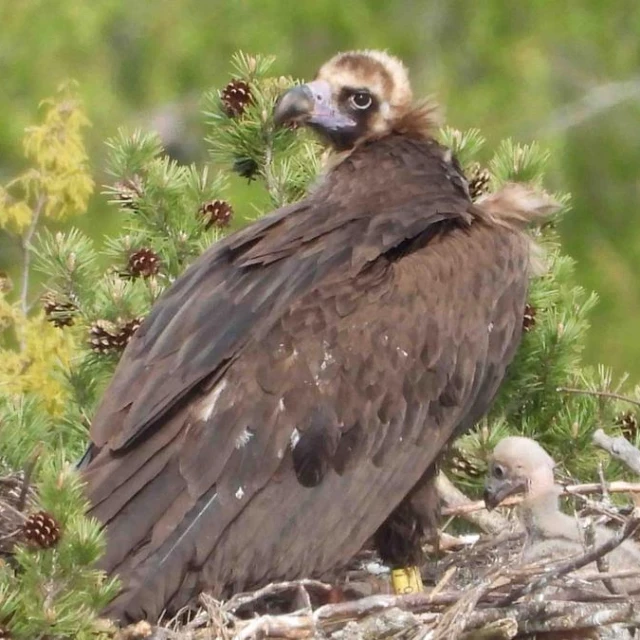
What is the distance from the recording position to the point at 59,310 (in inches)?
211

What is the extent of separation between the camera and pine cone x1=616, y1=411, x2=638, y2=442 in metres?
5.36

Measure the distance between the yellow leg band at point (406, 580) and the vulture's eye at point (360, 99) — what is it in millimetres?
1453

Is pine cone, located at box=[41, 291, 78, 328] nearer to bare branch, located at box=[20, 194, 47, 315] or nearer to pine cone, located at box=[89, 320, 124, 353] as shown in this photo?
pine cone, located at box=[89, 320, 124, 353]

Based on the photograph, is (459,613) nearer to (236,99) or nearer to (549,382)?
(549,382)

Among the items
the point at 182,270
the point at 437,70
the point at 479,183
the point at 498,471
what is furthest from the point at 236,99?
the point at 437,70

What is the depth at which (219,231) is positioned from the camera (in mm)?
5582

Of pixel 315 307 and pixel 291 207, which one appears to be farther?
pixel 291 207

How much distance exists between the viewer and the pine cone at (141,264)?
531 centimetres

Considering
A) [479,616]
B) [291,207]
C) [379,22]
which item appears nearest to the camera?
[479,616]

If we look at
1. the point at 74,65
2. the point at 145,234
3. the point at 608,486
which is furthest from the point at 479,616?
the point at 74,65

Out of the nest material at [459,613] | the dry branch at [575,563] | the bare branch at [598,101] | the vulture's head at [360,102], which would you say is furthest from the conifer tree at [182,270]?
the bare branch at [598,101]

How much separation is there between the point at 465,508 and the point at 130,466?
3.94ft

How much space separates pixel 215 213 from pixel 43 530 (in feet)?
6.08

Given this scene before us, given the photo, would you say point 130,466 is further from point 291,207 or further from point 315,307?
point 291,207
